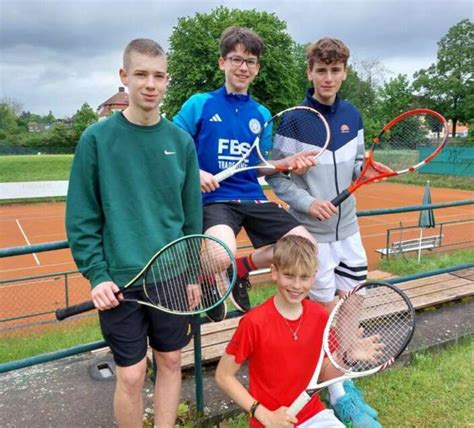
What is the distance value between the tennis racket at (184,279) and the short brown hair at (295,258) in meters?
0.23

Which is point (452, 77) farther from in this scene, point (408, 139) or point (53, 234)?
point (408, 139)

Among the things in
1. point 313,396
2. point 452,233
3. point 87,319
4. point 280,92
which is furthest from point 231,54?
point 280,92

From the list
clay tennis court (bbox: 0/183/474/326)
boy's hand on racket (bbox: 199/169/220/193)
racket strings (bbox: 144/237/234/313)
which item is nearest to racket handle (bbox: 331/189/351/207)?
boy's hand on racket (bbox: 199/169/220/193)

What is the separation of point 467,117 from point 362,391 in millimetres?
45007

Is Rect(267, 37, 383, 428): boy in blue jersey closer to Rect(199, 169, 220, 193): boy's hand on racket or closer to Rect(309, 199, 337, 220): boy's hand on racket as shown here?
Rect(309, 199, 337, 220): boy's hand on racket

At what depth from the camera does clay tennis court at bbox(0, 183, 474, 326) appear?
11.7 metres

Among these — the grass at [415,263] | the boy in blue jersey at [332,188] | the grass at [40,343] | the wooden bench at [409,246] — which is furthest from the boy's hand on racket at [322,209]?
the wooden bench at [409,246]

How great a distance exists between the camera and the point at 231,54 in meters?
2.77

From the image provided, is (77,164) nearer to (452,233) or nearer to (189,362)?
(189,362)

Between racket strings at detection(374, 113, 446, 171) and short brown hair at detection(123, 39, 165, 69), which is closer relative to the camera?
short brown hair at detection(123, 39, 165, 69)

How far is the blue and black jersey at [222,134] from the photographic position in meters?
2.72

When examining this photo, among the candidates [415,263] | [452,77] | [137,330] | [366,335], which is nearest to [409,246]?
[415,263]

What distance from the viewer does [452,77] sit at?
146 ft

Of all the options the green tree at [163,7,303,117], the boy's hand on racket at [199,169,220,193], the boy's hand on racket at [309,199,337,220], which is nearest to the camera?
the boy's hand on racket at [199,169,220,193]
